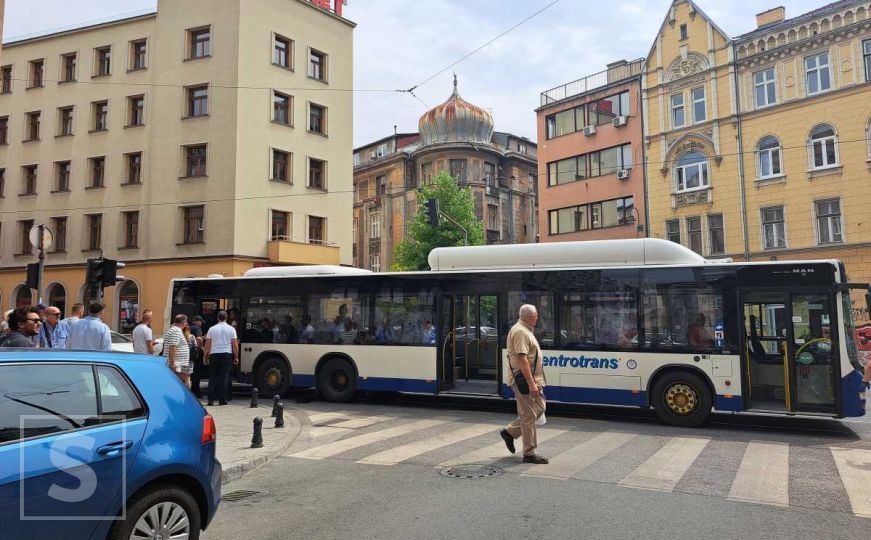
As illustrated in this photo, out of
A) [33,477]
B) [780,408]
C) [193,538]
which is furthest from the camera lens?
[780,408]

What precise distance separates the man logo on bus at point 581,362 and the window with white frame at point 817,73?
22.5 meters

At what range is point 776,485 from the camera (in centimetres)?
643

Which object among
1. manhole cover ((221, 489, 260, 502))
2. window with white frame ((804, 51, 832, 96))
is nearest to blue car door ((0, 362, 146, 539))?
manhole cover ((221, 489, 260, 502))

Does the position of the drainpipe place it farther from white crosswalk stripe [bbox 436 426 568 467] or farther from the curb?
the curb

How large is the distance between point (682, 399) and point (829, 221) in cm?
2068

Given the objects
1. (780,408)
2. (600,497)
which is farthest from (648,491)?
(780,408)

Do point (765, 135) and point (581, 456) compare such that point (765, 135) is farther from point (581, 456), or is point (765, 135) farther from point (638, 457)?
point (581, 456)

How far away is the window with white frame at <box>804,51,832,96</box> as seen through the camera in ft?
86.7

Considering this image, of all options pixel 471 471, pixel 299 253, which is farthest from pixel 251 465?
pixel 299 253

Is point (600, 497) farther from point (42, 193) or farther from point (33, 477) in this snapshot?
point (42, 193)

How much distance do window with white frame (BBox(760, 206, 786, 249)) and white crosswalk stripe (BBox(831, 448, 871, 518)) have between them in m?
22.0

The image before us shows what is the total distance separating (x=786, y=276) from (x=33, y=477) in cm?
1054

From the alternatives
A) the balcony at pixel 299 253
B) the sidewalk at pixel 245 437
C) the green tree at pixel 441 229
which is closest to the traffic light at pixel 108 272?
the sidewalk at pixel 245 437

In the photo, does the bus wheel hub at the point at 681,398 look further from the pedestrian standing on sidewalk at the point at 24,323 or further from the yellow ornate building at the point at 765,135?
the yellow ornate building at the point at 765,135
